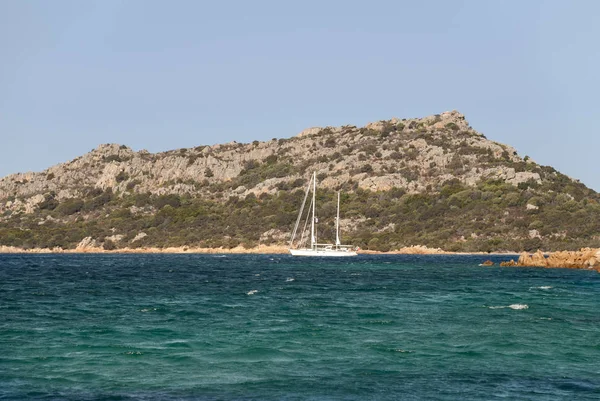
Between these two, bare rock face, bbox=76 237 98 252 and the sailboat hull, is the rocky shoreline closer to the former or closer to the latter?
bare rock face, bbox=76 237 98 252

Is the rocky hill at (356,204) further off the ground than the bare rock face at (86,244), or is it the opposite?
the rocky hill at (356,204)

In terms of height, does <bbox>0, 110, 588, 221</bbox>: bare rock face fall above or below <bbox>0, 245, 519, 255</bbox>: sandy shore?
above

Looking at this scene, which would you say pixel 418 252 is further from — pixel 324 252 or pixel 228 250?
pixel 228 250

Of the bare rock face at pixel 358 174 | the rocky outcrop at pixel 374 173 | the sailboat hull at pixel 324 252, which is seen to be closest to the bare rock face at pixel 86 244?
the rocky outcrop at pixel 374 173

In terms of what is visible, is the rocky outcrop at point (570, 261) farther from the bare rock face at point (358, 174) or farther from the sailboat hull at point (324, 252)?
the bare rock face at point (358, 174)

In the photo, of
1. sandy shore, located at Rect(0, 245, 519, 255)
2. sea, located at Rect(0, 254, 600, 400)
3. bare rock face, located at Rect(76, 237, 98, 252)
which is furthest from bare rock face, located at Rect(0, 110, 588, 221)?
sea, located at Rect(0, 254, 600, 400)

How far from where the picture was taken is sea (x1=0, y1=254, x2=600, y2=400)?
843 inches

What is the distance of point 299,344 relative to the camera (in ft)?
95.7

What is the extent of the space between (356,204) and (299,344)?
440 feet

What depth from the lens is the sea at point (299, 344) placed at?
21.4 m

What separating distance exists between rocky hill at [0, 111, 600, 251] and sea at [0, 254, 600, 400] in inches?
3574

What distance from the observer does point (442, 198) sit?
15875cm

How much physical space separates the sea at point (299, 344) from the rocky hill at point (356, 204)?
90.8m

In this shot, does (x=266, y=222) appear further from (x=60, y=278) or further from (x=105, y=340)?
(x=105, y=340)
